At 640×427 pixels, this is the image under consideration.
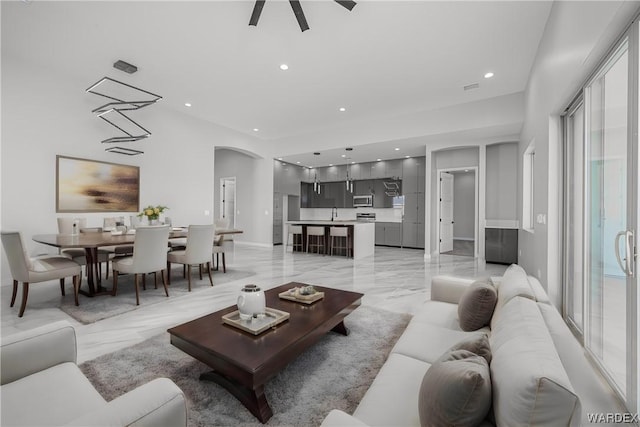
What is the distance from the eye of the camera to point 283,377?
72.3 inches

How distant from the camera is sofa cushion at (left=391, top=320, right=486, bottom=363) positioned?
150 cm

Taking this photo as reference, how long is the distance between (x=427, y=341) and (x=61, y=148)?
5902 mm

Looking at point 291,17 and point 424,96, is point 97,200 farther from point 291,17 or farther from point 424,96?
point 424,96

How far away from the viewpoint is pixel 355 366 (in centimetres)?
197

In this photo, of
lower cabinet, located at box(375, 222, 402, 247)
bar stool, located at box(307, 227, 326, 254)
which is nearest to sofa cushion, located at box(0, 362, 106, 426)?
bar stool, located at box(307, 227, 326, 254)

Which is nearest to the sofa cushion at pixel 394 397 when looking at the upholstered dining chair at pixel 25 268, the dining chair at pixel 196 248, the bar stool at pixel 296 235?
the dining chair at pixel 196 248

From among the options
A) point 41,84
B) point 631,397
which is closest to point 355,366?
point 631,397

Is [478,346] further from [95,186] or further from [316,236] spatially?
[316,236]

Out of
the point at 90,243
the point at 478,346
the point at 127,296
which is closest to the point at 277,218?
the point at 127,296

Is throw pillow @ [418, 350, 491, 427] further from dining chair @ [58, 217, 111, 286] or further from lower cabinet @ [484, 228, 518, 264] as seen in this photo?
lower cabinet @ [484, 228, 518, 264]

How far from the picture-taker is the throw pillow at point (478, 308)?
5.76ft

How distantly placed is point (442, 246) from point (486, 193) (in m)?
1.78

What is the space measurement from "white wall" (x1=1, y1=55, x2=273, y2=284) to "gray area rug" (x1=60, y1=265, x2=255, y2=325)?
126cm

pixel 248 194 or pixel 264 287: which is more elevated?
pixel 248 194
